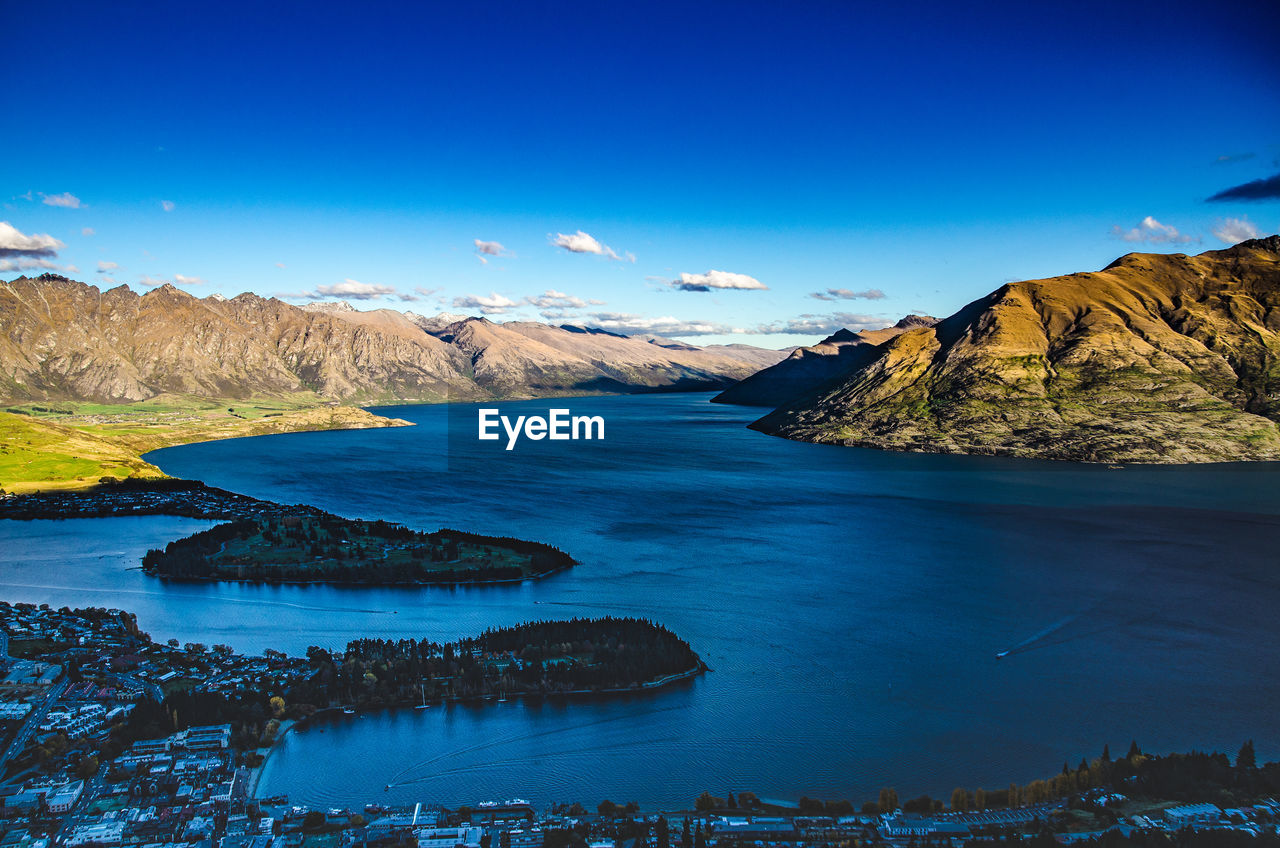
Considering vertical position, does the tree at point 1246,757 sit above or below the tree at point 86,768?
above

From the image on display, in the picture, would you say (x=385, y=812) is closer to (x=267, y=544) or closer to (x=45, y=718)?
(x=45, y=718)

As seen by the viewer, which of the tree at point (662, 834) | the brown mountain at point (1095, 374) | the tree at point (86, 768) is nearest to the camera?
the tree at point (662, 834)

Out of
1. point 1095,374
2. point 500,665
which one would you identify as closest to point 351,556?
point 500,665

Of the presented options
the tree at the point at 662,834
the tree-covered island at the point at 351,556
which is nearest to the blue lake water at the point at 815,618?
the tree-covered island at the point at 351,556

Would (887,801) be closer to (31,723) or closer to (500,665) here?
(500,665)

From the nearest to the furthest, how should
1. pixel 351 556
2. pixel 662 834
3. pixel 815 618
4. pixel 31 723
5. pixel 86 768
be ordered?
1. pixel 662 834
2. pixel 86 768
3. pixel 31 723
4. pixel 815 618
5. pixel 351 556

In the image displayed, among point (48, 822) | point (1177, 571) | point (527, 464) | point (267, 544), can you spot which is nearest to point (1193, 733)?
point (1177, 571)

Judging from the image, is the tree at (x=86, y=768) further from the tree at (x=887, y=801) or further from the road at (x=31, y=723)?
the tree at (x=887, y=801)
